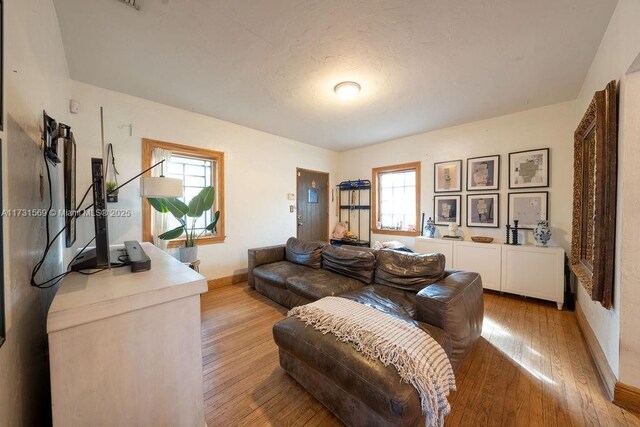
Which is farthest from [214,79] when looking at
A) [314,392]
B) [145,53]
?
[314,392]

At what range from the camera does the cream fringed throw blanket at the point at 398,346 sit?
45.9 inches

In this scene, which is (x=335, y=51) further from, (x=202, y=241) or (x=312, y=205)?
(x=312, y=205)

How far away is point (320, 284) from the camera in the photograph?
8.52ft

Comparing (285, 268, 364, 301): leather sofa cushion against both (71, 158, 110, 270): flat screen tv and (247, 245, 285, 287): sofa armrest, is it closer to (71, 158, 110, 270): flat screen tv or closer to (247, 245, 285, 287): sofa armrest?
(247, 245, 285, 287): sofa armrest

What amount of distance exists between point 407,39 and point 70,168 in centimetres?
253

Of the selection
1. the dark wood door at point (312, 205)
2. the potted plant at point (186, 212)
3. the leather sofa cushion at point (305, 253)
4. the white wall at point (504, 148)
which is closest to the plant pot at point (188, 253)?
the potted plant at point (186, 212)

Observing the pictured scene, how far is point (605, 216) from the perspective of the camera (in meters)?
1.70

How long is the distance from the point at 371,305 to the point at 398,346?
0.71 metres

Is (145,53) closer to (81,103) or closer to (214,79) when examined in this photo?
(214,79)

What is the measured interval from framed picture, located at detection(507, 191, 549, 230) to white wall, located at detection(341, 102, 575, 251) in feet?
0.23

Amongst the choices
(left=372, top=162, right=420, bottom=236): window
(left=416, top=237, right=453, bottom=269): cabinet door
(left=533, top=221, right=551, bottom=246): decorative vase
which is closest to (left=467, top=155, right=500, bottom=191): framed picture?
(left=533, top=221, right=551, bottom=246): decorative vase

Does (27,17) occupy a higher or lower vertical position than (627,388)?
higher

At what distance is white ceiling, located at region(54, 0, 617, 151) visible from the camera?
66.5 inches

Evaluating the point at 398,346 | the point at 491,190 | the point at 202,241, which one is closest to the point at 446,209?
the point at 491,190
